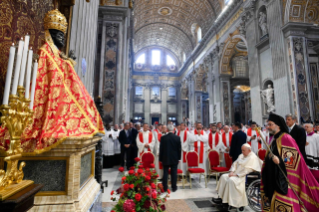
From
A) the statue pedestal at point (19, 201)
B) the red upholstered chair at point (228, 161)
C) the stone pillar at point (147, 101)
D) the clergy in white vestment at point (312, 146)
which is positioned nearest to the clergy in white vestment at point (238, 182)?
the red upholstered chair at point (228, 161)

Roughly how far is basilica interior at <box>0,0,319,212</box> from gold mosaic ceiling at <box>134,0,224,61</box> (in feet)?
0.44

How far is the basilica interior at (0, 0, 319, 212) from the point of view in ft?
4.57

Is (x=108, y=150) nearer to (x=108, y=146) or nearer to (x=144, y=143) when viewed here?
(x=108, y=146)

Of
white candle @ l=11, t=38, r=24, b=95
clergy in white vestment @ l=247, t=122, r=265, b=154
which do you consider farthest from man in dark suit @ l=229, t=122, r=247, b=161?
white candle @ l=11, t=38, r=24, b=95

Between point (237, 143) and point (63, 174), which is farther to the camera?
point (237, 143)

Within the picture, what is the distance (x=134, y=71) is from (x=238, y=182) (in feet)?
91.3

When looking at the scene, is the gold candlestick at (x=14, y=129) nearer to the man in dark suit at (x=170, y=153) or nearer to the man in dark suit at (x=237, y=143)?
the man in dark suit at (x=170, y=153)

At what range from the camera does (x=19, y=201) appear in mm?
767

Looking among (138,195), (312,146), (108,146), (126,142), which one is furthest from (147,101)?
(138,195)

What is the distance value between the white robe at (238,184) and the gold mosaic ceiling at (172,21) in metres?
15.2

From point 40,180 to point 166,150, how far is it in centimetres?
351

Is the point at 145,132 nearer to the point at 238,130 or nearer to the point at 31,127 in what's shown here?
the point at 238,130

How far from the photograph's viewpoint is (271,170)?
2729 mm

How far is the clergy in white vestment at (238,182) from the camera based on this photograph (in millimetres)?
3365
